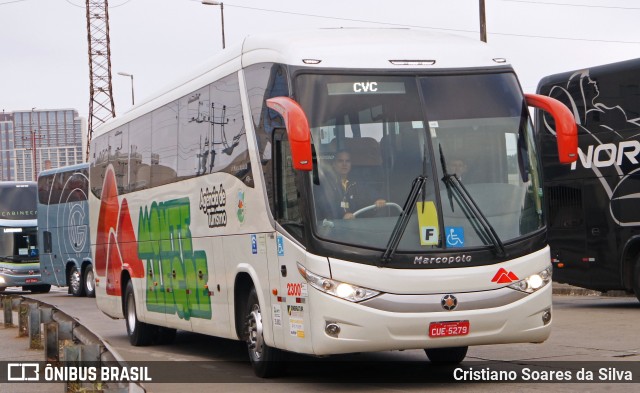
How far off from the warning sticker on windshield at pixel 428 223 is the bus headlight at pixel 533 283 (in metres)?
Result: 0.84

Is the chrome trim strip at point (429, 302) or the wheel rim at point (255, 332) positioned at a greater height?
the chrome trim strip at point (429, 302)

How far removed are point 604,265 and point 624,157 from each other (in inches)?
75.2

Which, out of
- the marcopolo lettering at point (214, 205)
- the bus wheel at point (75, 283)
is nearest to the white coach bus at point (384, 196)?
the marcopolo lettering at point (214, 205)

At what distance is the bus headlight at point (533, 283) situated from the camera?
10.8 m

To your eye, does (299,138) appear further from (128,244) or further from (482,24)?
(482,24)

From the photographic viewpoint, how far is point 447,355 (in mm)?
12844

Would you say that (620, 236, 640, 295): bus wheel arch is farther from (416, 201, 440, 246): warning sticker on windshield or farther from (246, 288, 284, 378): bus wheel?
(416, 201, 440, 246): warning sticker on windshield

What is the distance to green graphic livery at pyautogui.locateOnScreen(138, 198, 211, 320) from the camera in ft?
47.9

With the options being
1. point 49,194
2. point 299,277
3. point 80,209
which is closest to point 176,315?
point 299,277

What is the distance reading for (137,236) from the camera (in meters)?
17.5

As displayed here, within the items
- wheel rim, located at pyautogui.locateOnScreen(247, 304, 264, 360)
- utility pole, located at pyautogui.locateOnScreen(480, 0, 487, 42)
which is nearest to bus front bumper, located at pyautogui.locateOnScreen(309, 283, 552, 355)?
wheel rim, located at pyautogui.locateOnScreen(247, 304, 264, 360)

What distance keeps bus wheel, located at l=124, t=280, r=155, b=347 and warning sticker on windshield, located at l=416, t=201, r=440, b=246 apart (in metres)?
8.00

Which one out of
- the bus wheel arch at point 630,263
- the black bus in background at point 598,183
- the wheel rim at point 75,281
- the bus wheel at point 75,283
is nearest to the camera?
the black bus in background at point 598,183

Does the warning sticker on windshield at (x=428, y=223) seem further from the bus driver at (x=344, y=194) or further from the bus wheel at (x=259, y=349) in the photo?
the bus wheel at (x=259, y=349)
